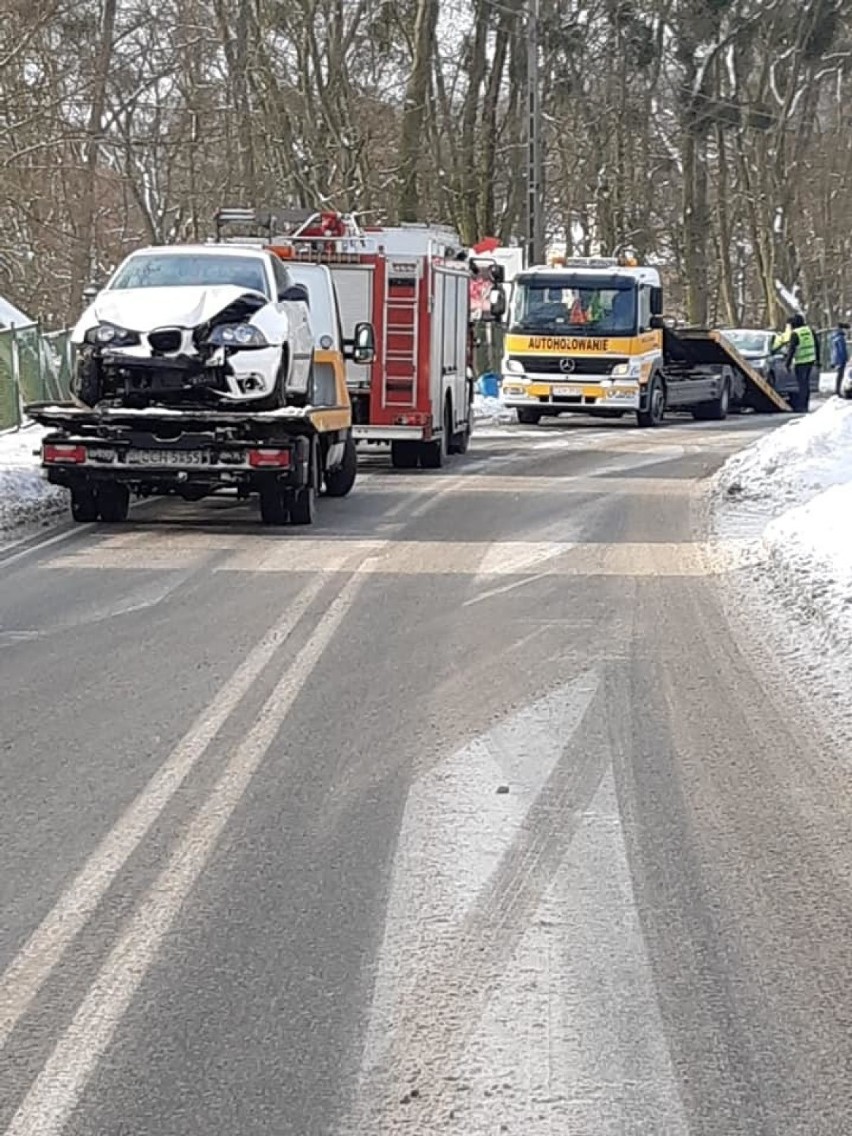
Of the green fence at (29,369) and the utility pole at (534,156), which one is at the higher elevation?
the utility pole at (534,156)

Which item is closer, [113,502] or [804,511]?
[804,511]

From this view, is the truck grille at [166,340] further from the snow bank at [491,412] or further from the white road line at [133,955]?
the snow bank at [491,412]

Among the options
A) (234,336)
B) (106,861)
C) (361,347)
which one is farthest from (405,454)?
(106,861)

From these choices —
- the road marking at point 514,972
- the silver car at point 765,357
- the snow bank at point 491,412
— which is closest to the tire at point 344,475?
the road marking at point 514,972

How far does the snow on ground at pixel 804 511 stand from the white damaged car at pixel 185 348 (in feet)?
13.3

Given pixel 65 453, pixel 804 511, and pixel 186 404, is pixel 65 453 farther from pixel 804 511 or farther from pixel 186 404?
pixel 804 511

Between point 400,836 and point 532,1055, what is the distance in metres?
1.85

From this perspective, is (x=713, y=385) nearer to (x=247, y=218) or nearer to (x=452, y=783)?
(x=247, y=218)

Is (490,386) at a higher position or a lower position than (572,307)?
lower

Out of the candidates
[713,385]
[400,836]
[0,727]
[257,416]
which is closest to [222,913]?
[400,836]

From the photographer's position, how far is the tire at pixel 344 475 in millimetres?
18047

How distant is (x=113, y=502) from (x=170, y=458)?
114 cm

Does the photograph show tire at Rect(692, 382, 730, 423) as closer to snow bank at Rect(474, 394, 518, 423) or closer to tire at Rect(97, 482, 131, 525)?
snow bank at Rect(474, 394, 518, 423)

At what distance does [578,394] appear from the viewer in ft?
99.6
